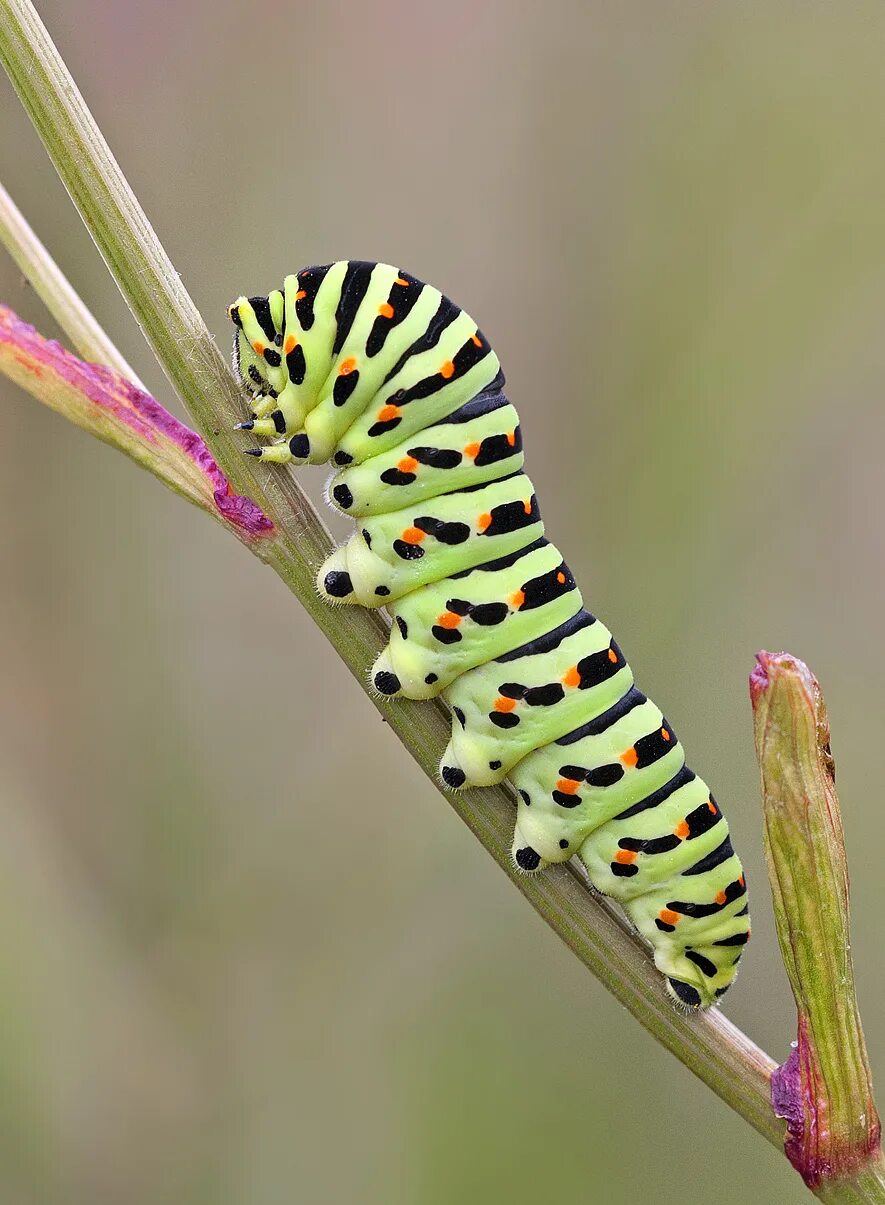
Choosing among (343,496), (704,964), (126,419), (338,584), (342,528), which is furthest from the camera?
(342,528)

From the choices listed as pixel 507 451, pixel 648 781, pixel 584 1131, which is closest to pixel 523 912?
pixel 584 1131

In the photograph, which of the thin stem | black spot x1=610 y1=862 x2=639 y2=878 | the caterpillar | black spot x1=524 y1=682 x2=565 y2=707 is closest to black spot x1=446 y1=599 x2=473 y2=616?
the caterpillar

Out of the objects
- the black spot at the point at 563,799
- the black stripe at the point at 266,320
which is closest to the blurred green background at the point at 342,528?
the black spot at the point at 563,799

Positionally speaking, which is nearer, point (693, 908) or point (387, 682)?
point (387, 682)

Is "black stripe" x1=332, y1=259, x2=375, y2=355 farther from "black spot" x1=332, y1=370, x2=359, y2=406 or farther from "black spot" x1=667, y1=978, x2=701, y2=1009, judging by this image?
"black spot" x1=667, y1=978, x2=701, y2=1009

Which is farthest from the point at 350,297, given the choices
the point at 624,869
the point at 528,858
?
the point at 624,869

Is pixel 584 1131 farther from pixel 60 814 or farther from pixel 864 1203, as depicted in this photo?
pixel 864 1203

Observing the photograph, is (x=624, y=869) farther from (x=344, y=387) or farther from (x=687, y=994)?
(x=344, y=387)

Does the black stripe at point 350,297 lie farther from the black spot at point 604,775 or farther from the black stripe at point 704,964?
the black stripe at point 704,964
